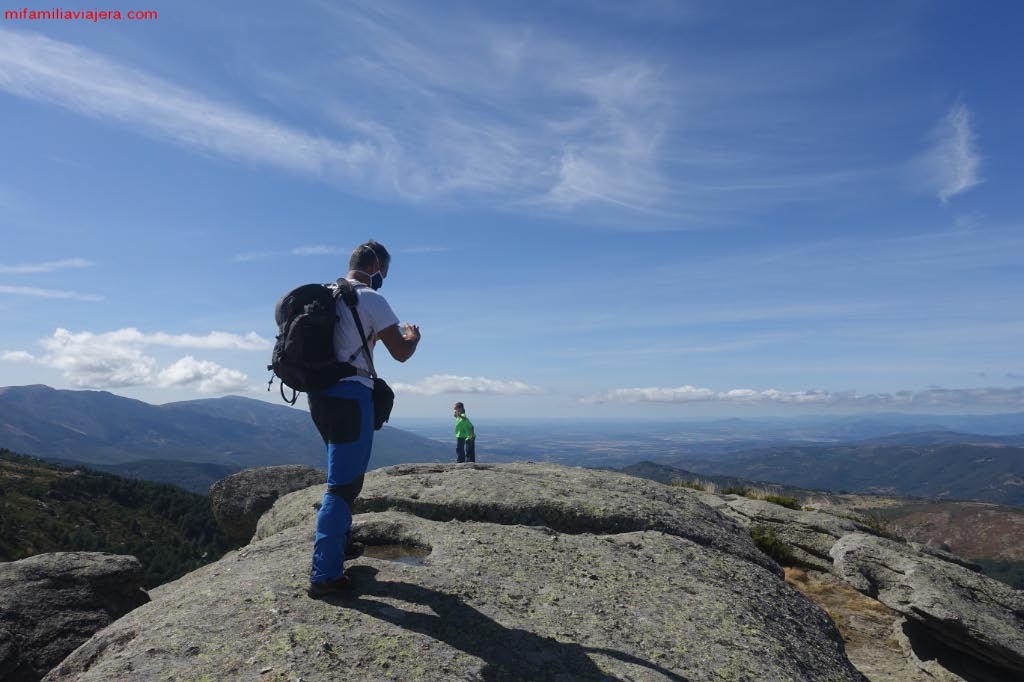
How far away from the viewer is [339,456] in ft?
22.6

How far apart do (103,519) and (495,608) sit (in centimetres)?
12764

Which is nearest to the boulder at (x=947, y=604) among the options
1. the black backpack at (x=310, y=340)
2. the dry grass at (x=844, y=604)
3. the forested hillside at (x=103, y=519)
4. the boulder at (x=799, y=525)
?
the dry grass at (x=844, y=604)

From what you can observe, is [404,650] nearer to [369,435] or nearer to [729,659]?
[369,435]

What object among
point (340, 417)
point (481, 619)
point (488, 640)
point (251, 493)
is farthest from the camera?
point (251, 493)

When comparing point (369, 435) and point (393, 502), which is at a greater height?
point (369, 435)

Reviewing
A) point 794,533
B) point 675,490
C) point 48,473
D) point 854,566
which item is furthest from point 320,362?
point 48,473

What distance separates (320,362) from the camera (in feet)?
22.1

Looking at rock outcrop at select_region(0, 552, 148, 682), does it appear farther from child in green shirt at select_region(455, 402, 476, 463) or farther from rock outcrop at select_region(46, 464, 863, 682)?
child in green shirt at select_region(455, 402, 476, 463)

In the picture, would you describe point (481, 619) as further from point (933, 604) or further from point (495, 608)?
point (933, 604)

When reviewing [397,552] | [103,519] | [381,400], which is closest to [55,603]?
[397,552]

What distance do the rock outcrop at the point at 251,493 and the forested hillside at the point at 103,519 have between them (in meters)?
66.1

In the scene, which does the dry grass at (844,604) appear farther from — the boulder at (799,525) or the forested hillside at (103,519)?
the forested hillside at (103,519)

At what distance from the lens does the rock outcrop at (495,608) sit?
5.84 m

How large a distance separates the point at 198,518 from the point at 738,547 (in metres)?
130
